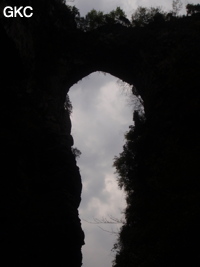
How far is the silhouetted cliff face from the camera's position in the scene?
1224 centimetres

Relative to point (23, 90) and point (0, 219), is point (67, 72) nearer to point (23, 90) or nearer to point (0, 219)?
point (23, 90)

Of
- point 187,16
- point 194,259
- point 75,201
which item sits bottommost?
point 194,259

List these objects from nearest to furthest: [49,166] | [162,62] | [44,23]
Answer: [49,166] < [162,62] < [44,23]

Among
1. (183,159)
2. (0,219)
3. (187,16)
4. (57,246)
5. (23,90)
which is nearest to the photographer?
Result: (0,219)

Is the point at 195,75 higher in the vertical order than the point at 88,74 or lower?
lower

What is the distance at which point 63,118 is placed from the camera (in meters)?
19.6

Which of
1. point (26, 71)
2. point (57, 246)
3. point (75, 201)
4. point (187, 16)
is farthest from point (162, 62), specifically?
point (57, 246)

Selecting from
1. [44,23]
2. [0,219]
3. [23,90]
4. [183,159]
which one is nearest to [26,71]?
[23,90]

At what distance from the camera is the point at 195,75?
15.8 metres

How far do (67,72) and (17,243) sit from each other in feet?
40.7

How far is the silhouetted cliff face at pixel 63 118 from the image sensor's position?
1224 centimetres

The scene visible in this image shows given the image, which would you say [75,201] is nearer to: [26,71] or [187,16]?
[26,71]

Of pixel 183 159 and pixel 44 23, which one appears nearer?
pixel 183 159

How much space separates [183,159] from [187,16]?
13.7 m
